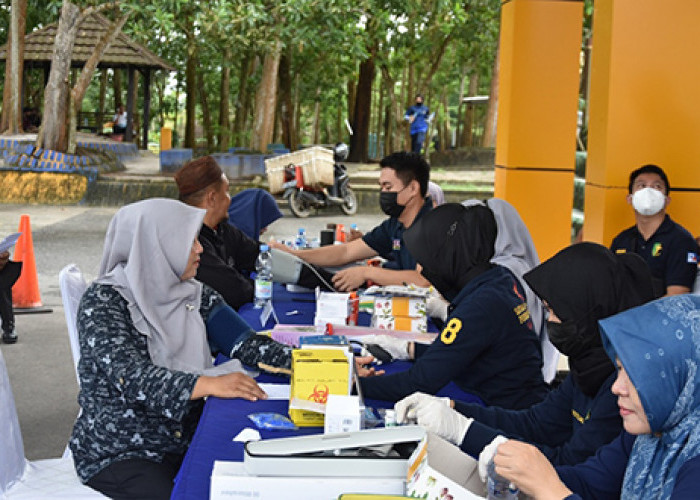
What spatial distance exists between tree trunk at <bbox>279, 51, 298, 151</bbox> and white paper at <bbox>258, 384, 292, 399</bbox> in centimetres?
2058

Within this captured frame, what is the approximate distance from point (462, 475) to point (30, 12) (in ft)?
106

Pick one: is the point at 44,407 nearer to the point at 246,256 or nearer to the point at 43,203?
the point at 246,256

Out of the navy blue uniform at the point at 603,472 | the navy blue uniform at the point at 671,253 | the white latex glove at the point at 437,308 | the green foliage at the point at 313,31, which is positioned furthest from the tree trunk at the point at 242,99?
the navy blue uniform at the point at 603,472

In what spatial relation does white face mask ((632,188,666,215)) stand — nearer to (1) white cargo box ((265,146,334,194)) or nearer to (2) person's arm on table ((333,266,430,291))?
(2) person's arm on table ((333,266,430,291))

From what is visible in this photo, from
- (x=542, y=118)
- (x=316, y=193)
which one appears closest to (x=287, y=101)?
(x=316, y=193)

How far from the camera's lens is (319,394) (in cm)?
260

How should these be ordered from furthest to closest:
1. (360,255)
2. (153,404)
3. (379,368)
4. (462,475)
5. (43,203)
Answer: (43,203) < (360,255) < (379,368) < (153,404) < (462,475)

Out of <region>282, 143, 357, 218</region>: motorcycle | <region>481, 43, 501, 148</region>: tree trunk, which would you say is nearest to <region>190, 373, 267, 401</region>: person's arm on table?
<region>282, 143, 357, 218</region>: motorcycle

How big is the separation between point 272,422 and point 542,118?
757 cm

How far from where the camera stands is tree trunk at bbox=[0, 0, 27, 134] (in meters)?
21.9

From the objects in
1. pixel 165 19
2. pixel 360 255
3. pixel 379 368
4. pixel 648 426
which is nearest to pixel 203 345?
pixel 379 368

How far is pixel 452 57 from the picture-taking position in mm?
35625

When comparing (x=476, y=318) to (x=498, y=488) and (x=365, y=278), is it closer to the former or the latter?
(x=498, y=488)

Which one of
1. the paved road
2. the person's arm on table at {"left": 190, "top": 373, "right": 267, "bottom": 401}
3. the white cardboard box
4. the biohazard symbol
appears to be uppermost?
the biohazard symbol
